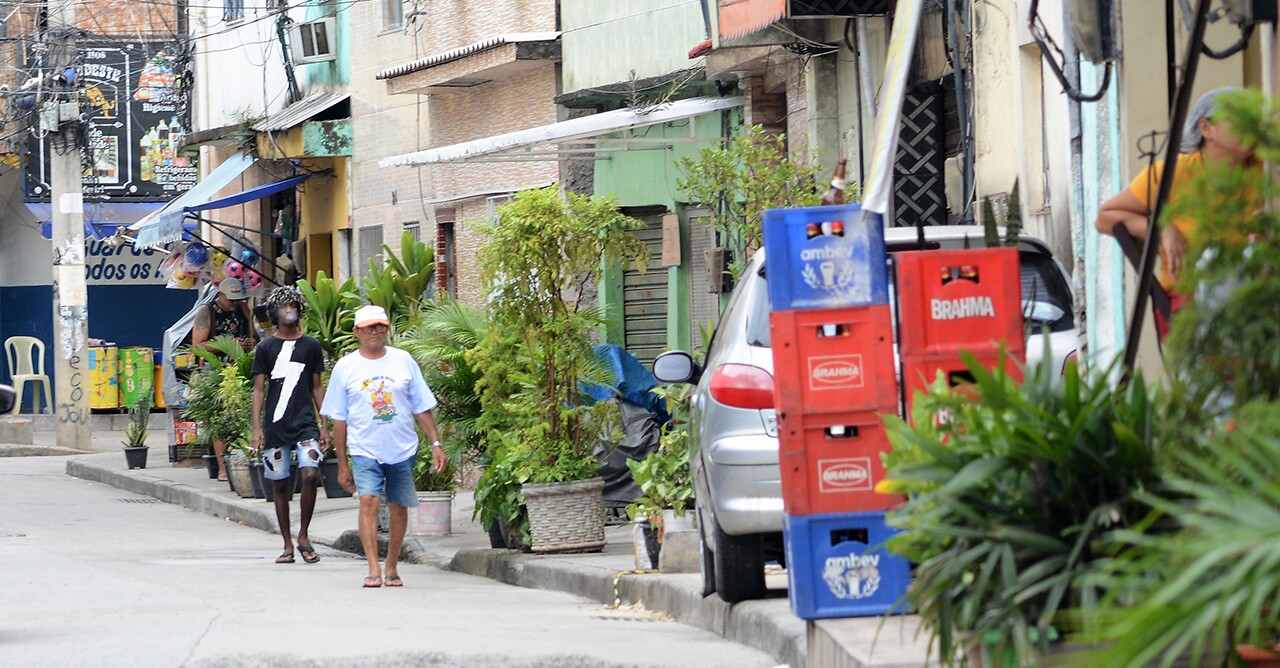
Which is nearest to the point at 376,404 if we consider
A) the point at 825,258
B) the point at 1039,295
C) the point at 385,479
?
the point at 385,479

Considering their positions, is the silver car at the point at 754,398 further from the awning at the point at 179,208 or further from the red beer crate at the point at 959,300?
the awning at the point at 179,208

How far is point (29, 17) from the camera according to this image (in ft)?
111

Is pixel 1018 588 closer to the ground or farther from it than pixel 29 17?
closer to the ground

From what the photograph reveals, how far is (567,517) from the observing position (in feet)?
41.7

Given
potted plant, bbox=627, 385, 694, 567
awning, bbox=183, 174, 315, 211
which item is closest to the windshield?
potted plant, bbox=627, 385, 694, 567

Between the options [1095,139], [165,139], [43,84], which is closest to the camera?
[1095,139]

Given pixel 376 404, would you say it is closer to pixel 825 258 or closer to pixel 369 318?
pixel 369 318

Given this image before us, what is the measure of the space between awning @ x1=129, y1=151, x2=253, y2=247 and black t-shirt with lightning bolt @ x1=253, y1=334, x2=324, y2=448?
10985 mm

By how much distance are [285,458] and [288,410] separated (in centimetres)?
35

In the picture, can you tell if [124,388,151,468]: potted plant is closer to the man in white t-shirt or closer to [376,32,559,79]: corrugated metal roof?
[376,32,559,79]: corrugated metal roof

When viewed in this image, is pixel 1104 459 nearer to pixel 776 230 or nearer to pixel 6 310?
pixel 776 230

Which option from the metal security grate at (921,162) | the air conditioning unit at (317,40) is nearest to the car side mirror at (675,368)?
the metal security grate at (921,162)

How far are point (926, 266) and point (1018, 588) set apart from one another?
2.25m

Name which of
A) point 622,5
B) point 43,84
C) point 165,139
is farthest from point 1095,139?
point 165,139
